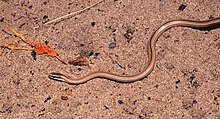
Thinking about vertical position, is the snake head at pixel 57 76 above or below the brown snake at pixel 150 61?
below

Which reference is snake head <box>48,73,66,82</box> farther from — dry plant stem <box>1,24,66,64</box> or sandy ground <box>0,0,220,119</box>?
dry plant stem <box>1,24,66,64</box>

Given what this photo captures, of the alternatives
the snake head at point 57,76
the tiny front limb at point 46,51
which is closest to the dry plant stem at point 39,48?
the tiny front limb at point 46,51

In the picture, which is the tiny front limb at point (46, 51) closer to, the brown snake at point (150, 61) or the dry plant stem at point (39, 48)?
the dry plant stem at point (39, 48)

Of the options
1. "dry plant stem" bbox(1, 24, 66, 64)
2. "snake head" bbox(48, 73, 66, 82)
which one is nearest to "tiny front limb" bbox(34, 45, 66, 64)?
"dry plant stem" bbox(1, 24, 66, 64)

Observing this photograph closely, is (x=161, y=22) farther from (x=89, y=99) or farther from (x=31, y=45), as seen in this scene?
(x=31, y=45)

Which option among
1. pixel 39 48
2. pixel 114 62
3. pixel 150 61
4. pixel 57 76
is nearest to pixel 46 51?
pixel 39 48

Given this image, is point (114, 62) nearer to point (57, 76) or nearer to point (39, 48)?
point (57, 76)
